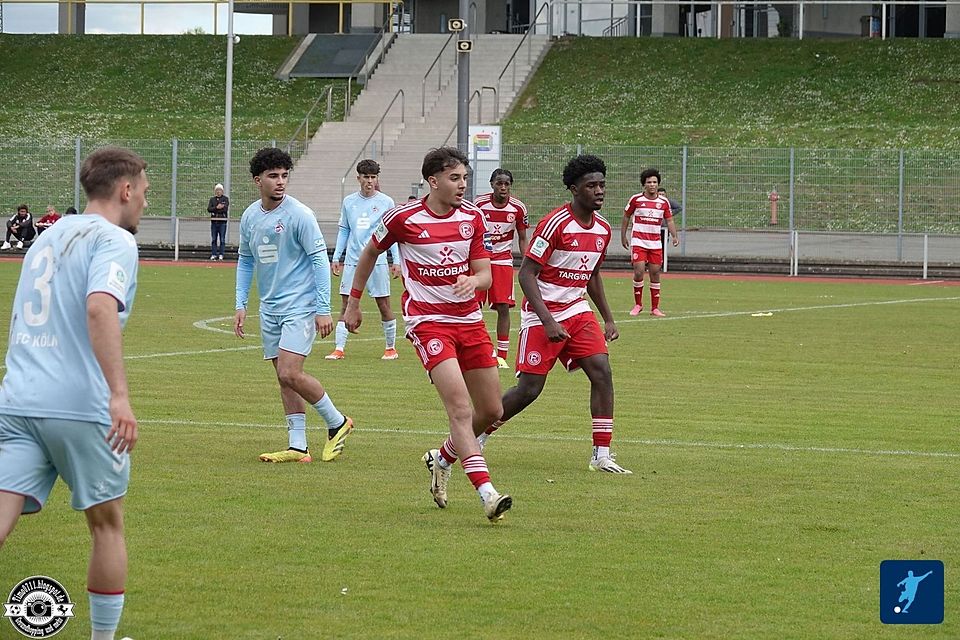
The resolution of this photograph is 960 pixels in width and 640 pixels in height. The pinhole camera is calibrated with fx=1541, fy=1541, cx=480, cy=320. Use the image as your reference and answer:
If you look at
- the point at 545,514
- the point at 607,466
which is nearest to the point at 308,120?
the point at 607,466

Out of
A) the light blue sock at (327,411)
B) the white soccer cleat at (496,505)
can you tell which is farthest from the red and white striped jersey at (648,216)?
the white soccer cleat at (496,505)

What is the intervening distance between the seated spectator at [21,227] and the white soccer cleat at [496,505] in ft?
110

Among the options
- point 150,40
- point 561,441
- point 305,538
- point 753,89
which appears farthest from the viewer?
point 150,40

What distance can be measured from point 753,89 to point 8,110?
2475 centimetres

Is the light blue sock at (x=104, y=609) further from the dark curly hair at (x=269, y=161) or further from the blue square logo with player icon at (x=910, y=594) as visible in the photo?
the dark curly hair at (x=269, y=161)

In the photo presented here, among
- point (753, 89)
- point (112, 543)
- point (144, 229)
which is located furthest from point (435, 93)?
point (112, 543)

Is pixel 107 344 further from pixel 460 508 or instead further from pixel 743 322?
pixel 743 322

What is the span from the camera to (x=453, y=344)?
8.55 m

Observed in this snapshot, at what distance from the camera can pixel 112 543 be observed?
18.0ft

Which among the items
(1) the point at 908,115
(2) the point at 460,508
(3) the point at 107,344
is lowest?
(2) the point at 460,508

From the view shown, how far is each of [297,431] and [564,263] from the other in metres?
2.11

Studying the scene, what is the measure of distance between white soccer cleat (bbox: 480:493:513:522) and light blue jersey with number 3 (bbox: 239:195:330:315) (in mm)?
2636

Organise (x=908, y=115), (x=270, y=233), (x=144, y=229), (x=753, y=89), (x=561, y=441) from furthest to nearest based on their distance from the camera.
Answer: (x=753, y=89)
(x=908, y=115)
(x=144, y=229)
(x=561, y=441)
(x=270, y=233)

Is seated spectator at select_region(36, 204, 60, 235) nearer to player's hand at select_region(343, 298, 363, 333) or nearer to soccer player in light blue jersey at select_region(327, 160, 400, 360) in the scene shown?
soccer player in light blue jersey at select_region(327, 160, 400, 360)
